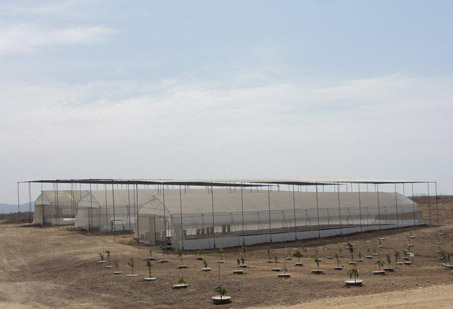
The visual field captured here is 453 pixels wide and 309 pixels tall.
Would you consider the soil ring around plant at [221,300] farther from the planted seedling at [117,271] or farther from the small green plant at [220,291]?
the planted seedling at [117,271]

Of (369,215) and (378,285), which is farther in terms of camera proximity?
(369,215)

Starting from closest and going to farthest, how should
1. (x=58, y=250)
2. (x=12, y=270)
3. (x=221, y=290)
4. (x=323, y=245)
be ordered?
(x=221, y=290) < (x=12, y=270) < (x=58, y=250) < (x=323, y=245)

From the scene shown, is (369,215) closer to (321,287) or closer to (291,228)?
(291,228)

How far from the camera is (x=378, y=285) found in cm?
2630

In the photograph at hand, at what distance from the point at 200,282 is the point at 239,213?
2354 cm

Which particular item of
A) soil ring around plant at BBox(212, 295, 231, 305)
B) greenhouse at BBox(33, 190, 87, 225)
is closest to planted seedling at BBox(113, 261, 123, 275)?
soil ring around plant at BBox(212, 295, 231, 305)

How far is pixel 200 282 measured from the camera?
2828 cm

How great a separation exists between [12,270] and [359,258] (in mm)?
24820

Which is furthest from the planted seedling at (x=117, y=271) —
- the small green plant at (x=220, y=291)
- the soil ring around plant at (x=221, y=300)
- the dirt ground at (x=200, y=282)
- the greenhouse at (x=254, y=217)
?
the greenhouse at (x=254, y=217)

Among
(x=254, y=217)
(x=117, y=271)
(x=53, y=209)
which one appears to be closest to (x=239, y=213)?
(x=254, y=217)

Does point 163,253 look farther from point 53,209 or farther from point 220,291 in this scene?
point 53,209

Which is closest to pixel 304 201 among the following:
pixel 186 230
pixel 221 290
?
pixel 186 230

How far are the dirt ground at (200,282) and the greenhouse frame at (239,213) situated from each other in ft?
10.6

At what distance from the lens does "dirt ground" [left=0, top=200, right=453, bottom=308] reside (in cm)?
2372
